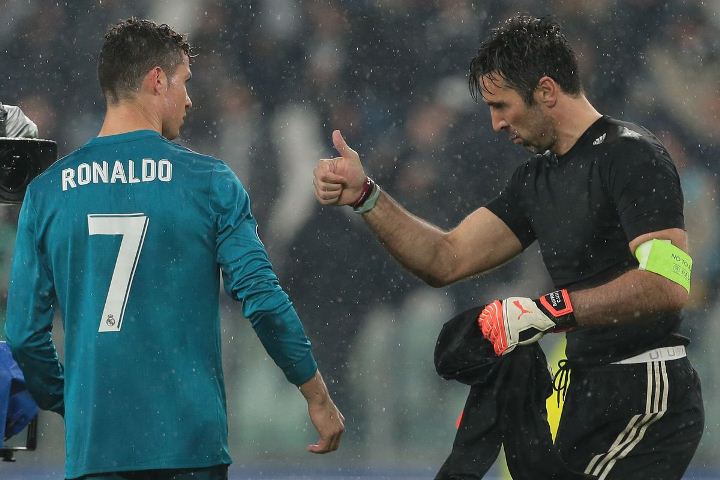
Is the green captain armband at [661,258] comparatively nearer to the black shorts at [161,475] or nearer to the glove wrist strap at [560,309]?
the glove wrist strap at [560,309]

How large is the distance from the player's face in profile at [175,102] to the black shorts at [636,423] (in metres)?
1.42

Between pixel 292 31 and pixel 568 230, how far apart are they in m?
5.18

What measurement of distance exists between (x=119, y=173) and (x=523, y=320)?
1.13 m

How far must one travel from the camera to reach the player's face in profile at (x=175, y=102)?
3.09 metres

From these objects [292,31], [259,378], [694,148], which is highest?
[292,31]

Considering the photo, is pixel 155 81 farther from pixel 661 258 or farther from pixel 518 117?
pixel 661 258

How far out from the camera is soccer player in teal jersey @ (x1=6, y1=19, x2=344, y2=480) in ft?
9.25

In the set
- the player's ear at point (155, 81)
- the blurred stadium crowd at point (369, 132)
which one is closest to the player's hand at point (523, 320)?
the player's ear at point (155, 81)

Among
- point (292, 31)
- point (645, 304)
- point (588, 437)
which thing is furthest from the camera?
point (292, 31)

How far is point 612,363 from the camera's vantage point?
340cm

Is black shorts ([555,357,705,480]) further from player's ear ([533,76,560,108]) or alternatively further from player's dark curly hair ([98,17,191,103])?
player's dark curly hair ([98,17,191,103])

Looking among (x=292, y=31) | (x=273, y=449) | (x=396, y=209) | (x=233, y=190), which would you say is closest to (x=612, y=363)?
(x=396, y=209)

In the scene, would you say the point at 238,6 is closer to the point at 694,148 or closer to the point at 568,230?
the point at 694,148

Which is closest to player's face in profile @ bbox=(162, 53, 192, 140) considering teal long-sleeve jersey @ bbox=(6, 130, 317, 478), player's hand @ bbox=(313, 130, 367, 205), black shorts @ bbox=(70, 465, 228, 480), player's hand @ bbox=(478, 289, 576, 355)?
teal long-sleeve jersey @ bbox=(6, 130, 317, 478)
